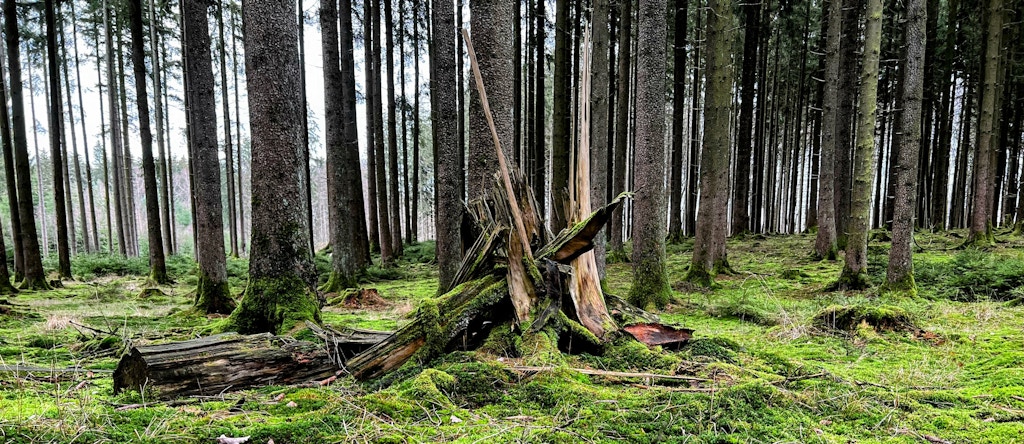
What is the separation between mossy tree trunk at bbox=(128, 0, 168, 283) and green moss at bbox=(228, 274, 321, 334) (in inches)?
292

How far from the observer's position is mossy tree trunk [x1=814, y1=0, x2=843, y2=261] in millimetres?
10609

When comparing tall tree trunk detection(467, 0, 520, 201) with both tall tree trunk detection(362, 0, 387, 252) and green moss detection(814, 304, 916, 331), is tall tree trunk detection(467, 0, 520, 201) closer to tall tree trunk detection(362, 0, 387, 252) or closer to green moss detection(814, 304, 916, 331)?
green moss detection(814, 304, 916, 331)

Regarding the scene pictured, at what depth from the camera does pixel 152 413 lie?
7.40 feet

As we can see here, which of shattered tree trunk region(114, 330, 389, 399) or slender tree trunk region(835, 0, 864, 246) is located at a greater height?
slender tree trunk region(835, 0, 864, 246)

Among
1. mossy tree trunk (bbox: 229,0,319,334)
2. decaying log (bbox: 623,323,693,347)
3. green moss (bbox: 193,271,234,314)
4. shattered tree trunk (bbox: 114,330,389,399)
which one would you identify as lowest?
green moss (bbox: 193,271,234,314)

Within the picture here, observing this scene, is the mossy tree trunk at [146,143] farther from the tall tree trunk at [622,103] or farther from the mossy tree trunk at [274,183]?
the tall tree trunk at [622,103]

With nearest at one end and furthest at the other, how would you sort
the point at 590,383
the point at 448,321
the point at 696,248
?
1. the point at 590,383
2. the point at 448,321
3. the point at 696,248

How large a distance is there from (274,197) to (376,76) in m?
11.0

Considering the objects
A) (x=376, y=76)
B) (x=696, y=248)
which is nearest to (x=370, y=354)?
(x=696, y=248)

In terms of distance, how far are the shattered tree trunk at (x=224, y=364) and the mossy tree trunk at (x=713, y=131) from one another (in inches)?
279

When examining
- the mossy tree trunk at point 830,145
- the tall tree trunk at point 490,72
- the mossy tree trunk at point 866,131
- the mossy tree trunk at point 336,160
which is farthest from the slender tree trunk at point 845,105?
the mossy tree trunk at point 336,160

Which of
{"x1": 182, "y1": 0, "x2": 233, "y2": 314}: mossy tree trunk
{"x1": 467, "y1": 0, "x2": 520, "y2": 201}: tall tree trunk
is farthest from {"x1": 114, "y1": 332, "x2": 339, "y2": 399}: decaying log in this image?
{"x1": 182, "y1": 0, "x2": 233, "y2": 314}: mossy tree trunk

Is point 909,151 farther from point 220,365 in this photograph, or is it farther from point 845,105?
point 220,365

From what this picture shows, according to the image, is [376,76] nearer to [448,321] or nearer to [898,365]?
[448,321]
